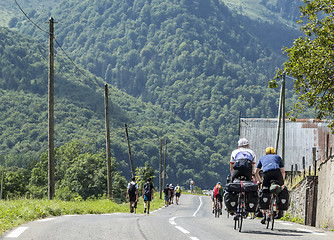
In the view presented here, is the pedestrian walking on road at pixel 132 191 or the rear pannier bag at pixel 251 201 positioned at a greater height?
the rear pannier bag at pixel 251 201

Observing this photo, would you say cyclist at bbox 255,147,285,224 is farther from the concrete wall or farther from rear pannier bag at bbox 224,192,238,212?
the concrete wall

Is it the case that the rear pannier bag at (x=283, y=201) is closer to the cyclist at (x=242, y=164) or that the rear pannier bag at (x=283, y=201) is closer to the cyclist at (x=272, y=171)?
the cyclist at (x=272, y=171)

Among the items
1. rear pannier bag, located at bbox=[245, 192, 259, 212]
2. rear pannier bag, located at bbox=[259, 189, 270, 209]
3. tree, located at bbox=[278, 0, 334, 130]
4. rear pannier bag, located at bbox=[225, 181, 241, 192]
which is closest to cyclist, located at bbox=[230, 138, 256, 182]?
rear pannier bag, located at bbox=[225, 181, 241, 192]

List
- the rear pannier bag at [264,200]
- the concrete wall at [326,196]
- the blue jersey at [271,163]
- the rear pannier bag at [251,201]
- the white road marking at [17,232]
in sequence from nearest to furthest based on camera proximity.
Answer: the white road marking at [17,232] → the rear pannier bag at [251,201] → the rear pannier bag at [264,200] → the blue jersey at [271,163] → the concrete wall at [326,196]

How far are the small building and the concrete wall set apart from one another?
33767mm

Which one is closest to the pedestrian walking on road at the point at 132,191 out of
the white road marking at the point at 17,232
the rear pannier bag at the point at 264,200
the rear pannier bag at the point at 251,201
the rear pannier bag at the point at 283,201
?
the rear pannier bag at the point at 264,200

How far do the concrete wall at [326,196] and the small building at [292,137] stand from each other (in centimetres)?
3377

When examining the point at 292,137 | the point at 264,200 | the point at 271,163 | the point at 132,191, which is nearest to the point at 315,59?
the point at 271,163

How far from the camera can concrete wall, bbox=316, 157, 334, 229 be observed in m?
14.5

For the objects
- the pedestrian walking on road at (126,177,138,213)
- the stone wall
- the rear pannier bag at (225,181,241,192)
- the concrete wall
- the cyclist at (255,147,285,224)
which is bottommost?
the pedestrian walking on road at (126,177,138,213)

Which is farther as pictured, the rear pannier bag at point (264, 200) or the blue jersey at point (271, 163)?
the blue jersey at point (271, 163)

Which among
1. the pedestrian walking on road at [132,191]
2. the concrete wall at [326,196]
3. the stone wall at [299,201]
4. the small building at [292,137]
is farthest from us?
the small building at [292,137]

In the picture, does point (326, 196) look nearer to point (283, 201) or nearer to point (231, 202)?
point (283, 201)

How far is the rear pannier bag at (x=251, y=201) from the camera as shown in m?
11.4
